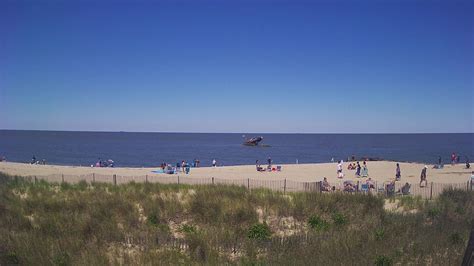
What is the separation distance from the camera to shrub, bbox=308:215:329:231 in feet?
41.8

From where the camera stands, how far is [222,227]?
→ 12.5m

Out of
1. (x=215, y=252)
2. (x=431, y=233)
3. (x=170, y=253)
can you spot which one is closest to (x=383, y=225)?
(x=431, y=233)

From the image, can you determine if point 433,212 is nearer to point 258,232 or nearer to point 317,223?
point 317,223

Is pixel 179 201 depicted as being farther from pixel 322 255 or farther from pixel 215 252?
pixel 322 255

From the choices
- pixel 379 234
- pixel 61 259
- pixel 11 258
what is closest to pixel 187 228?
pixel 61 259

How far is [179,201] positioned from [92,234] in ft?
15.8

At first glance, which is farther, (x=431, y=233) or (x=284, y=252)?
(x=431, y=233)

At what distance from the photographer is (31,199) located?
1572cm

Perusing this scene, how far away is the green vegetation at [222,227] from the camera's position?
8.82 meters

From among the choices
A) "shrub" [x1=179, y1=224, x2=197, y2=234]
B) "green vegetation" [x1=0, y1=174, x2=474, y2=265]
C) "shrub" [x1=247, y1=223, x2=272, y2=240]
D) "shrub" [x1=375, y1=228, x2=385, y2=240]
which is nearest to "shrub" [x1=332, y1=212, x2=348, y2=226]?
"green vegetation" [x1=0, y1=174, x2=474, y2=265]

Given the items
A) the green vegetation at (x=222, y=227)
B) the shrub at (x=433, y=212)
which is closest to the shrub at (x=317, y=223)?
the green vegetation at (x=222, y=227)

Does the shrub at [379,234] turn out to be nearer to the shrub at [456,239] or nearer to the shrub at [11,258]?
the shrub at [456,239]

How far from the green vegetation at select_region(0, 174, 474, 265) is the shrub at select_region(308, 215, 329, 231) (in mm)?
34

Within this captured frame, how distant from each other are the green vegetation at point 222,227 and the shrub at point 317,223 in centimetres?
3
